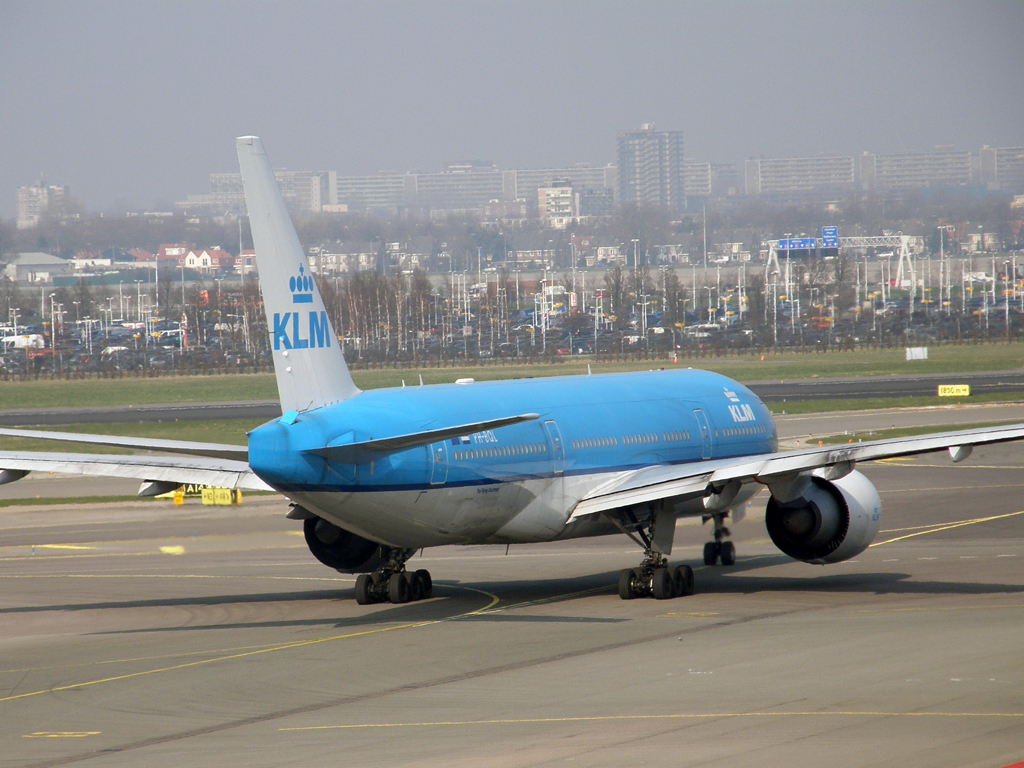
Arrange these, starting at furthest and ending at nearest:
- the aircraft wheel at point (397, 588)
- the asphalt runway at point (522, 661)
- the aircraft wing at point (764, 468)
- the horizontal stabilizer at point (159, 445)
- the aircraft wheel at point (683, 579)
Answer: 1. the aircraft wheel at point (397, 588)
2. the aircraft wheel at point (683, 579)
3. the aircraft wing at point (764, 468)
4. the horizontal stabilizer at point (159, 445)
5. the asphalt runway at point (522, 661)

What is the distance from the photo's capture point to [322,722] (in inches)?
674

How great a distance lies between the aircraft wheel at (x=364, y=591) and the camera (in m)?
27.6

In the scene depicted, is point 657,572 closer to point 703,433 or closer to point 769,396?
point 703,433

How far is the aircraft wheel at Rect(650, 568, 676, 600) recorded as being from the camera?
Answer: 26.9 m

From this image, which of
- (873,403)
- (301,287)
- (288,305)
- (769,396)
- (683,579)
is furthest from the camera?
(769,396)

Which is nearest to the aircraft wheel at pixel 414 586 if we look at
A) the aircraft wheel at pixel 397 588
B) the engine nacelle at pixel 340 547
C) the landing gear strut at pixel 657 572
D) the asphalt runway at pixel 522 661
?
the aircraft wheel at pixel 397 588

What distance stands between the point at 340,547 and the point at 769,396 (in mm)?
61516

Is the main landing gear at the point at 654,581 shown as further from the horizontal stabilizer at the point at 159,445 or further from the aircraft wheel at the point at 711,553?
the horizontal stabilizer at the point at 159,445

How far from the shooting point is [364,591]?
1085 inches

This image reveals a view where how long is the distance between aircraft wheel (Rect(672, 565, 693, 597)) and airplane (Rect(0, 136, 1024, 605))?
2.3 inches

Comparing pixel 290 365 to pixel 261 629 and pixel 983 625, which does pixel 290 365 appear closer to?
pixel 261 629

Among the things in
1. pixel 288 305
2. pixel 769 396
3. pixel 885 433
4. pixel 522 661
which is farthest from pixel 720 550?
pixel 769 396

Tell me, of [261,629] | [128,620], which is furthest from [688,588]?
[128,620]

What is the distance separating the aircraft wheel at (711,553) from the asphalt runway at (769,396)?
5048 centimetres
